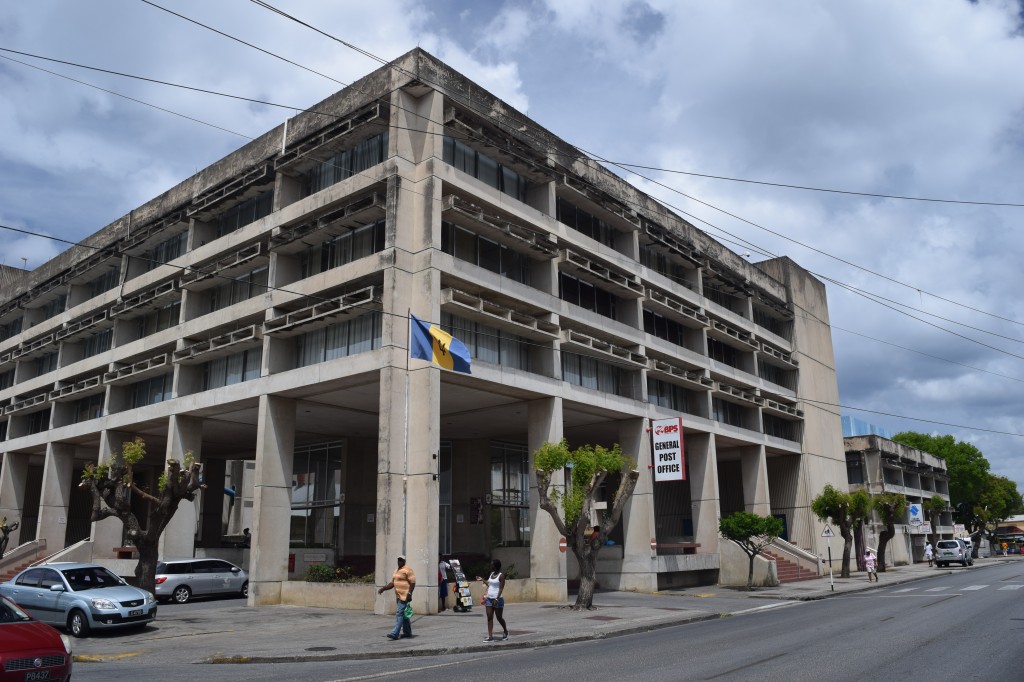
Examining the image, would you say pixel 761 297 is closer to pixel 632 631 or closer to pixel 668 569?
pixel 668 569

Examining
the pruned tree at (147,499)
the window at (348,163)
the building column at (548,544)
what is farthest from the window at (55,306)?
the building column at (548,544)

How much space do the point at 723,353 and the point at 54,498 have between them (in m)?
38.1

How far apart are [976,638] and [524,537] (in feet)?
79.3

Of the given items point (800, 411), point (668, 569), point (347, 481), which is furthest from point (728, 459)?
point (347, 481)

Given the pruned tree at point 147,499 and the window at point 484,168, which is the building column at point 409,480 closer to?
the pruned tree at point 147,499

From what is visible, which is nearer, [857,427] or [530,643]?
[530,643]

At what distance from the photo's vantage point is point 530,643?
16875mm

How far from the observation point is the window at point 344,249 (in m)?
27.6

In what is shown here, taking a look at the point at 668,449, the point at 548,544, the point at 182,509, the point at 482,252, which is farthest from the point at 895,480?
the point at 182,509

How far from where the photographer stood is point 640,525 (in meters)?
32.6

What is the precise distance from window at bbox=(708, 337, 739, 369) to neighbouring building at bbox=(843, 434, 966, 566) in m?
17.6

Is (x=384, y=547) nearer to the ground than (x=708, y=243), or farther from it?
nearer to the ground

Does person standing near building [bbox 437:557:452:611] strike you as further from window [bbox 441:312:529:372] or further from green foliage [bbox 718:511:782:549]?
green foliage [bbox 718:511:782:549]

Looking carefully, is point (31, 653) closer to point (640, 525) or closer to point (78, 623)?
point (78, 623)
